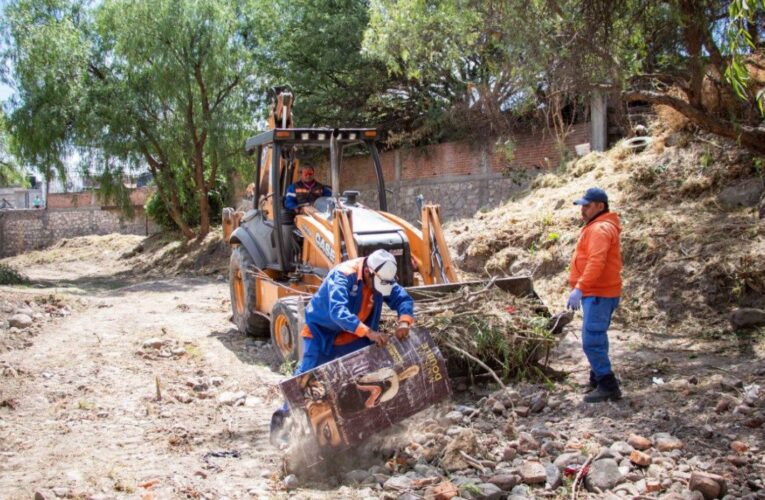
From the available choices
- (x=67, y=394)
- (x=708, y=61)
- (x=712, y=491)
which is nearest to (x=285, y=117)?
(x=67, y=394)

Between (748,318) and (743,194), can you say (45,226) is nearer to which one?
(743,194)

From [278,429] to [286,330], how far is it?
207 centimetres

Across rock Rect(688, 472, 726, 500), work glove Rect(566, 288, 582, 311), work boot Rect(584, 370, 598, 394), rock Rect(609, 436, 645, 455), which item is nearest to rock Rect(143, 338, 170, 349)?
work boot Rect(584, 370, 598, 394)

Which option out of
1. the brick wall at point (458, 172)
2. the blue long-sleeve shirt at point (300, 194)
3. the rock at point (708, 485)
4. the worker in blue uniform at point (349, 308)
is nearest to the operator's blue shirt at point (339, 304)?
the worker in blue uniform at point (349, 308)

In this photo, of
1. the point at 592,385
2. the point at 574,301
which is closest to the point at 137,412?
the point at 574,301

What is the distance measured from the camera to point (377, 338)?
190 inches

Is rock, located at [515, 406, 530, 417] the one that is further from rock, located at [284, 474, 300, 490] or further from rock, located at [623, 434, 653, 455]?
rock, located at [284, 474, 300, 490]

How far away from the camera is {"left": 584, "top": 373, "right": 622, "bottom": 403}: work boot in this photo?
5.59 m

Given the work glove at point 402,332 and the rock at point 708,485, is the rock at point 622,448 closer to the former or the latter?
the rock at point 708,485

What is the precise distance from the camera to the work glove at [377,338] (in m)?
4.81

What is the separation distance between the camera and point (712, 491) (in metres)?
3.79

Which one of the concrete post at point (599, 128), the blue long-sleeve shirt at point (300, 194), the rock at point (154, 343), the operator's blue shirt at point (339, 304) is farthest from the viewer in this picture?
the concrete post at point (599, 128)

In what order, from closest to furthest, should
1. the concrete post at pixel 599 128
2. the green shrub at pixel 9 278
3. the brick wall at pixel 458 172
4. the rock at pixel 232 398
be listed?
the rock at pixel 232 398
the concrete post at pixel 599 128
the brick wall at pixel 458 172
the green shrub at pixel 9 278

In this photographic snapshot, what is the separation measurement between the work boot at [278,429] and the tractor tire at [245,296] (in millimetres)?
3819
